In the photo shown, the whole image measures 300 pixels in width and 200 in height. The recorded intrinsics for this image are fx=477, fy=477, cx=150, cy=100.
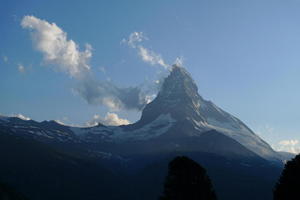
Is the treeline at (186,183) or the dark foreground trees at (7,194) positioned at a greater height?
the treeline at (186,183)

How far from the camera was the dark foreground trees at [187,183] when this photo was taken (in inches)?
1794

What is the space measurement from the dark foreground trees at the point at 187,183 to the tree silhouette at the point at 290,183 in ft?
26.6

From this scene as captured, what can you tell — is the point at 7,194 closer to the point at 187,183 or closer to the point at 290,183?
the point at 187,183

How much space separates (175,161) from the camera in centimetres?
4612

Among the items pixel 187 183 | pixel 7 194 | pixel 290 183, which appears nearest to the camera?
pixel 187 183

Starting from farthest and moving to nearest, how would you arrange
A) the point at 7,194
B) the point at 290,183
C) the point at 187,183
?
the point at 7,194, the point at 290,183, the point at 187,183

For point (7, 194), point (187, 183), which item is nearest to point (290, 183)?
point (187, 183)

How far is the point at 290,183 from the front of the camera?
48.5 metres

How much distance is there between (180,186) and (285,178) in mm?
11590

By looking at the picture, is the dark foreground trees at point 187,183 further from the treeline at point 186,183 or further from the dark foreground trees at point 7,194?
the dark foreground trees at point 7,194

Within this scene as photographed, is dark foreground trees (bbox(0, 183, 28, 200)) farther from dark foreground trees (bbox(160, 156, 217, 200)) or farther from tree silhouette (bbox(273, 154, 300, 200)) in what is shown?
tree silhouette (bbox(273, 154, 300, 200))

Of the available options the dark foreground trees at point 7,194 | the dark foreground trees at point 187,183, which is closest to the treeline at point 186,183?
the dark foreground trees at point 187,183

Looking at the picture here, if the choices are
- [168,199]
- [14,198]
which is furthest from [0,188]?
[168,199]

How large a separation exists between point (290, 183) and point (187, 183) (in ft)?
36.3
